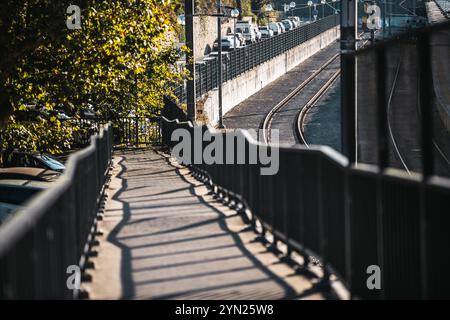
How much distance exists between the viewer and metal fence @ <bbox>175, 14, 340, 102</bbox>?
A: 58.8m

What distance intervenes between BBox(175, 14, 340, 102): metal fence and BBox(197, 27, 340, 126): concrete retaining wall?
1.34 ft

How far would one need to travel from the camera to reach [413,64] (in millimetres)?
7809

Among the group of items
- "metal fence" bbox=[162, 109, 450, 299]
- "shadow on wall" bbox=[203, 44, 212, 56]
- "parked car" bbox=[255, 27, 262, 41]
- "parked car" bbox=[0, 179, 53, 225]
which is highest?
"parked car" bbox=[255, 27, 262, 41]

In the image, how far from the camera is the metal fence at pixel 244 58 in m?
58.8

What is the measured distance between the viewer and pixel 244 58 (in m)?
67.6

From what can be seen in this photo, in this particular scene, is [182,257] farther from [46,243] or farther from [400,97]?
[46,243]

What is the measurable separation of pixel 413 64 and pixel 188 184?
14.9 metres

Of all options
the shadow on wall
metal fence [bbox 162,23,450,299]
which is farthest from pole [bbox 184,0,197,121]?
the shadow on wall

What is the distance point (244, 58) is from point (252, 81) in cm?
165

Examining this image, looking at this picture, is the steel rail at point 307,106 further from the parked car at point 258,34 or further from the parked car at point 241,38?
the parked car at point 258,34

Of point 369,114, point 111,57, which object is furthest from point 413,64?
point 111,57

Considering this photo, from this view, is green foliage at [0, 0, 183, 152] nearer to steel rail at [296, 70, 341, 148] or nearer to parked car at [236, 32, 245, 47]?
steel rail at [296, 70, 341, 148]

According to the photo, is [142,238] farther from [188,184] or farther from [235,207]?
[188,184]

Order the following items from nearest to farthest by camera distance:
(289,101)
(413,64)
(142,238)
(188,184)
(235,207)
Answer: (413,64), (142,238), (235,207), (188,184), (289,101)
